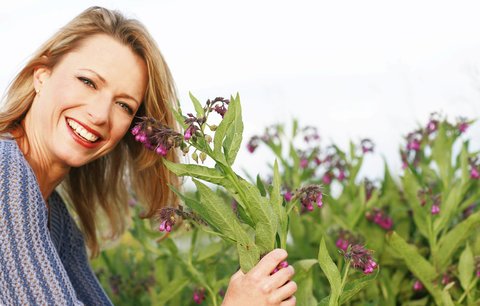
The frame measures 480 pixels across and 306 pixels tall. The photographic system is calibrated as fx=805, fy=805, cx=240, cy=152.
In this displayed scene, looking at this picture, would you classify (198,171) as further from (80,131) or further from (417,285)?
(417,285)

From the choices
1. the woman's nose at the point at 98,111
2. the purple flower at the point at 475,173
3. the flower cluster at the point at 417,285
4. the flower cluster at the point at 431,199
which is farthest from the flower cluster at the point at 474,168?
the woman's nose at the point at 98,111

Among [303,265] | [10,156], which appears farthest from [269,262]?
[10,156]

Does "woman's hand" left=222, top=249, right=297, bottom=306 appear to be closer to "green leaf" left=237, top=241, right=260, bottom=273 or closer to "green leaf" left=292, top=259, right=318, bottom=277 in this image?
"green leaf" left=237, top=241, right=260, bottom=273

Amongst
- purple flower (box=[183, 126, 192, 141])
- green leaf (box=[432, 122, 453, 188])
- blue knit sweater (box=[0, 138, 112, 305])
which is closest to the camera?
purple flower (box=[183, 126, 192, 141])

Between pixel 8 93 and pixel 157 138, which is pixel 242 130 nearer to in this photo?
pixel 157 138

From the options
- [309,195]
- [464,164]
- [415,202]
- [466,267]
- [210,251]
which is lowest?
[210,251]

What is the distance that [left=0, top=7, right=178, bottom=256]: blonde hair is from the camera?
8.82ft

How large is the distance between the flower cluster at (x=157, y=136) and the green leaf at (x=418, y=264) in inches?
44.7

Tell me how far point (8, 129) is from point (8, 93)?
0.73ft

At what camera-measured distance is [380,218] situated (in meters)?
3.35

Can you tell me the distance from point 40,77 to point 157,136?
103 cm

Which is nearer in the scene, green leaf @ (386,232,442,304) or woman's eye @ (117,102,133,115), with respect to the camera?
woman's eye @ (117,102,133,115)

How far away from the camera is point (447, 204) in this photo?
117 inches

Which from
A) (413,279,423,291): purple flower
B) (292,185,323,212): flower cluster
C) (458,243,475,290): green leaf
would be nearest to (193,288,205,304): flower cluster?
(413,279,423,291): purple flower
